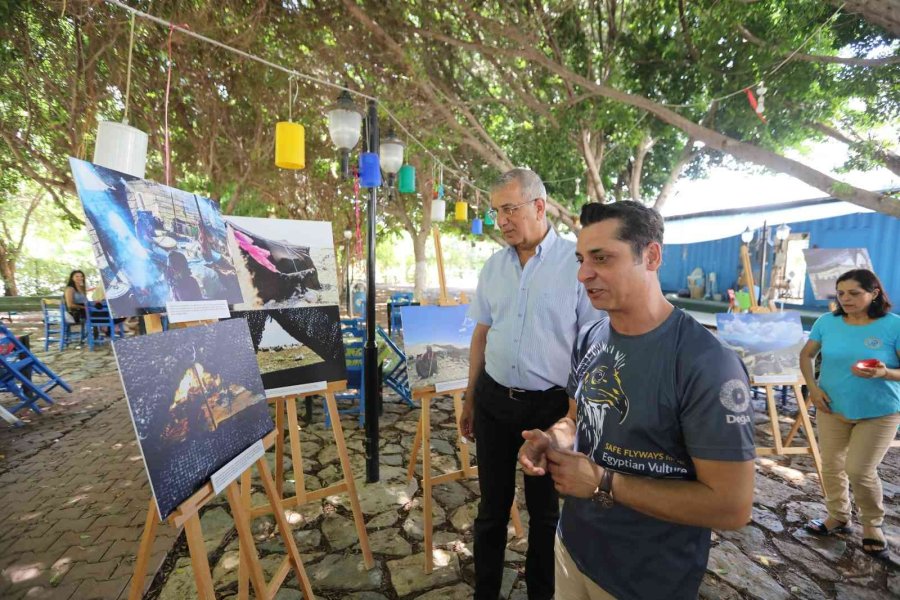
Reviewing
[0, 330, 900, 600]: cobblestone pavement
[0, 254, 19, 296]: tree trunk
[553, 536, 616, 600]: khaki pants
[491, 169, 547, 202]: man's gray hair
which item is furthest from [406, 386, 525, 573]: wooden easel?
[0, 254, 19, 296]: tree trunk

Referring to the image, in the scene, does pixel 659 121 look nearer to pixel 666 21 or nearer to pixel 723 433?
pixel 666 21

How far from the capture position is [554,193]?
33.4 ft

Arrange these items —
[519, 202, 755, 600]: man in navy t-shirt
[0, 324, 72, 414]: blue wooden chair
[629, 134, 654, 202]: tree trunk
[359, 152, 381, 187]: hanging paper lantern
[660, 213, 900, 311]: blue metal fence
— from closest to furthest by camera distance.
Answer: [519, 202, 755, 600]: man in navy t-shirt < [359, 152, 381, 187]: hanging paper lantern < [0, 324, 72, 414]: blue wooden chair < [629, 134, 654, 202]: tree trunk < [660, 213, 900, 311]: blue metal fence

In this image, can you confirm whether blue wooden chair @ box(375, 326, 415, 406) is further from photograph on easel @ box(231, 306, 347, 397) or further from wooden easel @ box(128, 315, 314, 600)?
wooden easel @ box(128, 315, 314, 600)

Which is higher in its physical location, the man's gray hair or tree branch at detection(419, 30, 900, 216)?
tree branch at detection(419, 30, 900, 216)

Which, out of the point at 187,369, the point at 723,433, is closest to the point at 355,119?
the point at 187,369

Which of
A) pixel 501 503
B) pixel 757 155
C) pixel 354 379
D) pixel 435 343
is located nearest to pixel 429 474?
pixel 501 503

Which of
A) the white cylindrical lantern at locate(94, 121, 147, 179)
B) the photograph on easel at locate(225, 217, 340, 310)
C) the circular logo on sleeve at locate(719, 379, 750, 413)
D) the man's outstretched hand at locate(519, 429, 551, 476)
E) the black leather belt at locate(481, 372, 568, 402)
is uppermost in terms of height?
the white cylindrical lantern at locate(94, 121, 147, 179)

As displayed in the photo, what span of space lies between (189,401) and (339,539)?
6.45 feet

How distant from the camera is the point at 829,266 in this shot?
421 centimetres
